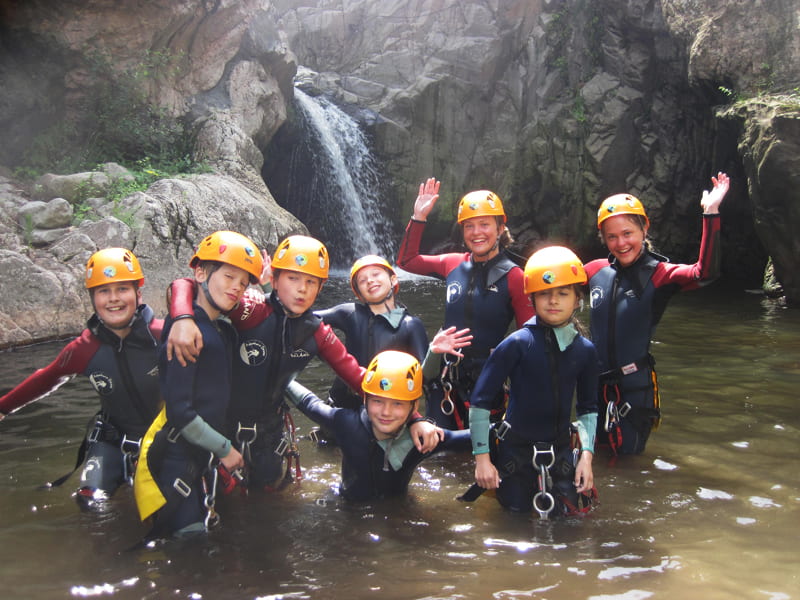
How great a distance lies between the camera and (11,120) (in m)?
12.3

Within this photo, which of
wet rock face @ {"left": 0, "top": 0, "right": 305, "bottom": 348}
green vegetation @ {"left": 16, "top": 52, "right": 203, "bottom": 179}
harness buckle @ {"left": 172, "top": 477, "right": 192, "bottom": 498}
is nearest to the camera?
harness buckle @ {"left": 172, "top": 477, "right": 192, "bottom": 498}

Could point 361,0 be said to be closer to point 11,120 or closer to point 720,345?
point 11,120

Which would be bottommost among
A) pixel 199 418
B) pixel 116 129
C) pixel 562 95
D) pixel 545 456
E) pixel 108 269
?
pixel 545 456

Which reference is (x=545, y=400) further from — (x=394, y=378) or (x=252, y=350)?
(x=252, y=350)

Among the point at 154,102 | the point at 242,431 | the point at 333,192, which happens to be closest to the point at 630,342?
the point at 242,431

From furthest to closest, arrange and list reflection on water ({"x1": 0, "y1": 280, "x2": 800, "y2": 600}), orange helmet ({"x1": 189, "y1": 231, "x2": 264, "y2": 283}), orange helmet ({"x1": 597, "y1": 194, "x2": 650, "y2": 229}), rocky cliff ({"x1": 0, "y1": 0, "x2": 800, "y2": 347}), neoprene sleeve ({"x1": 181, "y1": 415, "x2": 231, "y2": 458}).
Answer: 1. rocky cliff ({"x1": 0, "y1": 0, "x2": 800, "y2": 347})
2. orange helmet ({"x1": 597, "y1": 194, "x2": 650, "y2": 229})
3. orange helmet ({"x1": 189, "y1": 231, "x2": 264, "y2": 283})
4. neoprene sleeve ({"x1": 181, "y1": 415, "x2": 231, "y2": 458})
5. reflection on water ({"x1": 0, "y1": 280, "x2": 800, "y2": 600})

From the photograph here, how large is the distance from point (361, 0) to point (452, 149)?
677 centimetres

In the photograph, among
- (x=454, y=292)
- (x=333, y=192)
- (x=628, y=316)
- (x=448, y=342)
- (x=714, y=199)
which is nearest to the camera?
(x=448, y=342)

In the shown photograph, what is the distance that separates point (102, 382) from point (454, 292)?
2522 millimetres

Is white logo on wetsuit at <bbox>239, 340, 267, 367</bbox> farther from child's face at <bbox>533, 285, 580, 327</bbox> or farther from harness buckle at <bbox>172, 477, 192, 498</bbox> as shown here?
child's face at <bbox>533, 285, 580, 327</bbox>

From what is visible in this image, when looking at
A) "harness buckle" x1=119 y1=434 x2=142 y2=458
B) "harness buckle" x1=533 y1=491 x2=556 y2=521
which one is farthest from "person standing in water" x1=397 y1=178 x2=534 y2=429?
"harness buckle" x1=119 y1=434 x2=142 y2=458

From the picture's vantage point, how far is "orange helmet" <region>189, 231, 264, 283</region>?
3.72 m

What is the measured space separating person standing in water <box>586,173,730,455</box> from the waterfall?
43.1 feet

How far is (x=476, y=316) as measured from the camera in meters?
4.83
